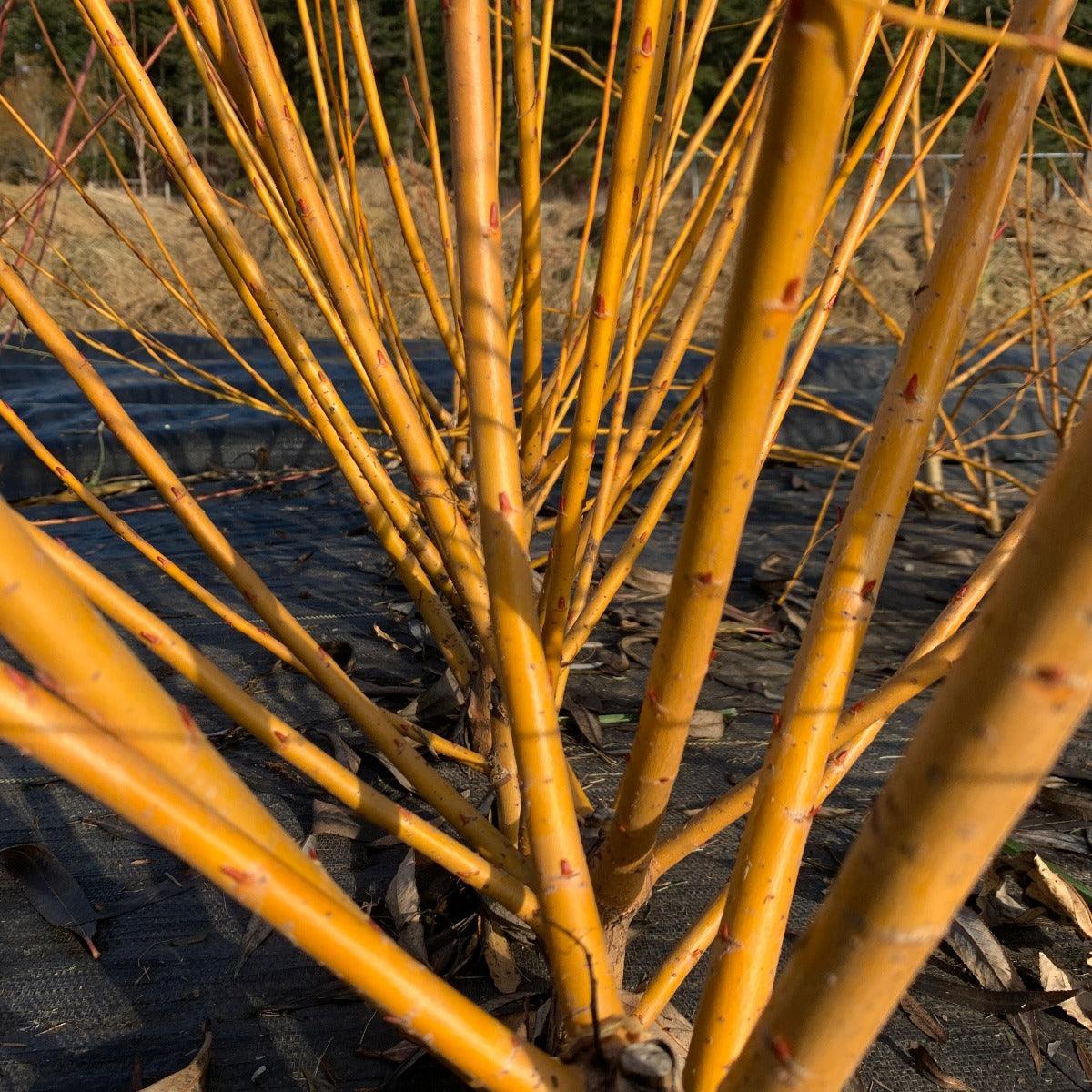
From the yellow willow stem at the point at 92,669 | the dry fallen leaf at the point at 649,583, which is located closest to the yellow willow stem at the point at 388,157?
the yellow willow stem at the point at 92,669

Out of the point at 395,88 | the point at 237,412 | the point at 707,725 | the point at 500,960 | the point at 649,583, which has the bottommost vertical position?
the point at 395,88

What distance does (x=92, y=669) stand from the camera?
336mm

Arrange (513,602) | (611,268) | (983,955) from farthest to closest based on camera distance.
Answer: (983,955) → (611,268) → (513,602)

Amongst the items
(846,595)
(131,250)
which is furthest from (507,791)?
(131,250)

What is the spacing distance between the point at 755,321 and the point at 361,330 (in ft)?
1.21

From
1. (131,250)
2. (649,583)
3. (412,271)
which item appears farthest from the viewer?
(412,271)

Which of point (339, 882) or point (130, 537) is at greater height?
point (130, 537)

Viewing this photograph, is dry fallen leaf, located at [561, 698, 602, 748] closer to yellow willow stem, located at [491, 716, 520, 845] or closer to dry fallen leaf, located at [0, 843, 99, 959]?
yellow willow stem, located at [491, 716, 520, 845]

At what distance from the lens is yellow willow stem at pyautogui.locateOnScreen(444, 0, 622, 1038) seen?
1.53 feet

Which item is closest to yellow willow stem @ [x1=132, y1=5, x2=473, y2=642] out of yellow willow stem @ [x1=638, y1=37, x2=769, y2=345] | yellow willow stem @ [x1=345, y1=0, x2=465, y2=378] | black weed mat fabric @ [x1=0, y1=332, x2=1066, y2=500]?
yellow willow stem @ [x1=345, y1=0, x2=465, y2=378]

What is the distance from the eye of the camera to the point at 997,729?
29 cm

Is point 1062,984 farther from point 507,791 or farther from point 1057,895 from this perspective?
point 507,791

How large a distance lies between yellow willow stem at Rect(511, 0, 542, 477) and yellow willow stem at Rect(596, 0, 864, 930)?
0.36 m

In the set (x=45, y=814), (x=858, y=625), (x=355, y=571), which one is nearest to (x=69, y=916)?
(x=45, y=814)
